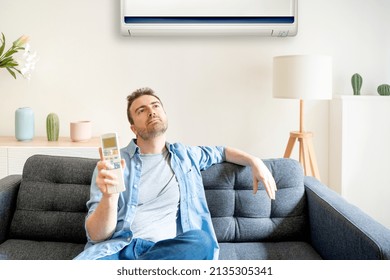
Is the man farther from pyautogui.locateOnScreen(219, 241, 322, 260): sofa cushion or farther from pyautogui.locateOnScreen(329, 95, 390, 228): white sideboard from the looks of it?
pyautogui.locateOnScreen(329, 95, 390, 228): white sideboard

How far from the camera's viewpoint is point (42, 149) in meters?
2.63

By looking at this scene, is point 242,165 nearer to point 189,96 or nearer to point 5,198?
point 5,198

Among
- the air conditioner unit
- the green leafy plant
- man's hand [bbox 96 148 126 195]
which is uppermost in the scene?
the air conditioner unit

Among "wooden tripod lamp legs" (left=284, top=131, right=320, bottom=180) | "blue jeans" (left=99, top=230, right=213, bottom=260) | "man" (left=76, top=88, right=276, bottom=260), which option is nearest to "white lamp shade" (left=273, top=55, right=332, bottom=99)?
"wooden tripod lamp legs" (left=284, top=131, right=320, bottom=180)

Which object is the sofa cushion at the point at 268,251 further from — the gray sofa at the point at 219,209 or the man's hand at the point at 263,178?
the man's hand at the point at 263,178

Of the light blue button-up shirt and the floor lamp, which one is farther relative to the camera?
the floor lamp

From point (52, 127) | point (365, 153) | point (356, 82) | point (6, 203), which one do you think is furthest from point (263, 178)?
point (52, 127)

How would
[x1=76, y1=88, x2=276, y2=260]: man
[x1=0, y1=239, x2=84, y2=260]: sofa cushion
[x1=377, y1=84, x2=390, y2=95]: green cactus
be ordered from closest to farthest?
[x1=76, y1=88, x2=276, y2=260]: man → [x1=0, y1=239, x2=84, y2=260]: sofa cushion → [x1=377, y1=84, x2=390, y2=95]: green cactus

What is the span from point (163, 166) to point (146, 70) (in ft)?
4.70

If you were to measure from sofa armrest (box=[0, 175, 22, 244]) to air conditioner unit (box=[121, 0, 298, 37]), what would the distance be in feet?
4.68

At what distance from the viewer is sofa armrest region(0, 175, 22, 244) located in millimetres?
1811

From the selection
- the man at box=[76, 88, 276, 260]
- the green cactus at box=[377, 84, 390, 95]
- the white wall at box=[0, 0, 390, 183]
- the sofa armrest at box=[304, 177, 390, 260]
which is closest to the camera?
the sofa armrest at box=[304, 177, 390, 260]

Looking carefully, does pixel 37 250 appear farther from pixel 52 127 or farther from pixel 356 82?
pixel 356 82

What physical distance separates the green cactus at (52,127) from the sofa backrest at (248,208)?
136 centimetres
